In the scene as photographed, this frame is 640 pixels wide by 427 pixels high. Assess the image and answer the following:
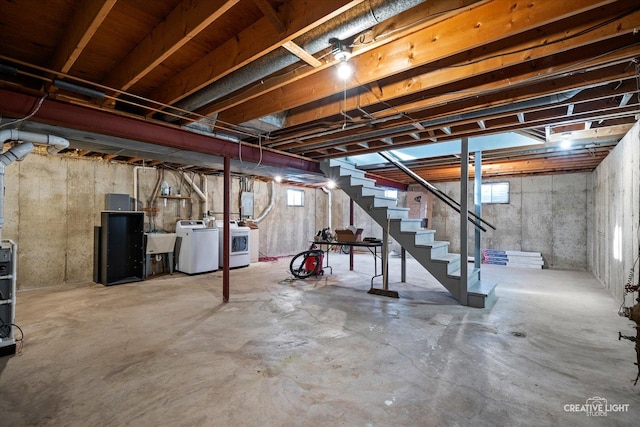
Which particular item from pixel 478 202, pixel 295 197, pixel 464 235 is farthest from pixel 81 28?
pixel 295 197

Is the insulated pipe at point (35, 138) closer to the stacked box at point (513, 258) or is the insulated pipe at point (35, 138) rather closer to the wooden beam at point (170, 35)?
the wooden beam at point (170, 35)

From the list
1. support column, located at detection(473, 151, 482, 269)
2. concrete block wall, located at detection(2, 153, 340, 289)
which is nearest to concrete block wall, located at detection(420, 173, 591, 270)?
support column, located at detection(473, 151, 482, 269)

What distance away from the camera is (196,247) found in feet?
19.6

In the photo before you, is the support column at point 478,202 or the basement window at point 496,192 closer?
the support column at point 478,202

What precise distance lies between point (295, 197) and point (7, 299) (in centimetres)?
752

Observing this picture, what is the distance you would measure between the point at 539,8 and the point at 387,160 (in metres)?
3.89

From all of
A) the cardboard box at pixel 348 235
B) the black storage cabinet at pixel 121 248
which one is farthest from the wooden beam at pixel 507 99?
the black storage cabinet at pixel 121 248

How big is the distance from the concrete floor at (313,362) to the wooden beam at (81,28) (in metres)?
2.32

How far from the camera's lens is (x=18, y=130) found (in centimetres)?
292

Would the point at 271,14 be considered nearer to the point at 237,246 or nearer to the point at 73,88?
the point at 73,88

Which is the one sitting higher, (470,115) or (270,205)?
(470,115)

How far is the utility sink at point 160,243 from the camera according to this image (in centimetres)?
570

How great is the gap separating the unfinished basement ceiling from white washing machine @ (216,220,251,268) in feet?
9.34

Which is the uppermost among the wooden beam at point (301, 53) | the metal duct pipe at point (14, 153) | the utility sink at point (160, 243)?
the wooden beam at point (301, 53)
